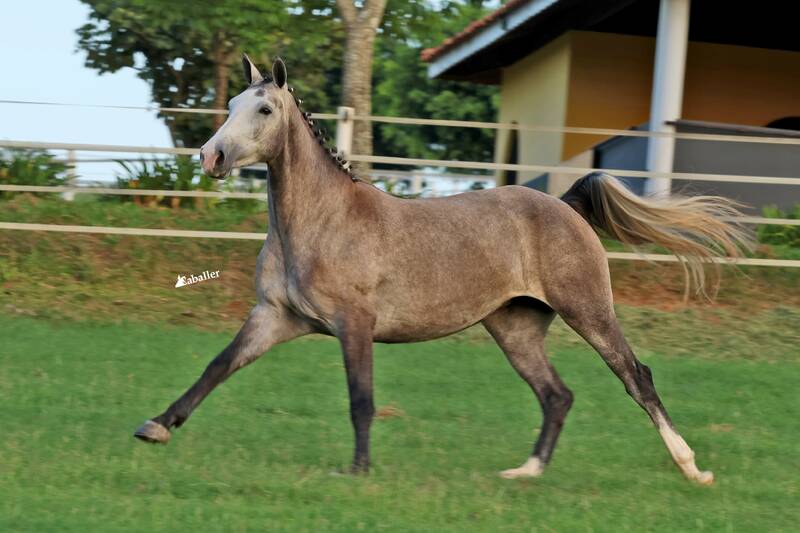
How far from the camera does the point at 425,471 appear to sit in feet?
19.8

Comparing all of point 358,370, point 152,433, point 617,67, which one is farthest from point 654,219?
point 617,67

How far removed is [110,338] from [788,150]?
7.72m

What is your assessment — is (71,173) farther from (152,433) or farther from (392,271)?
(392,271)

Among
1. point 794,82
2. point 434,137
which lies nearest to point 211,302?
point 794,82

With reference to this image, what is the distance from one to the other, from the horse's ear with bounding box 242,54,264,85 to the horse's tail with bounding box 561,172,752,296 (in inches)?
75.7

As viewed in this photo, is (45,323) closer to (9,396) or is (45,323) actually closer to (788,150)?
(9,396)

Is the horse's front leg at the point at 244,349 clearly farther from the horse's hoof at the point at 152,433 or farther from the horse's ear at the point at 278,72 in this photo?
the horse's ear at the point at 278,72

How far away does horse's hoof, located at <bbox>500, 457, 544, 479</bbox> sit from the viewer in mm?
6078

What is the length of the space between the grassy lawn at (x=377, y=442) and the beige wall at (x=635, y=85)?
758cm

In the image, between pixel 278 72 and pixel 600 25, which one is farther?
pixel 600 25

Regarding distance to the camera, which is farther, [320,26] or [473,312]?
[320,26]

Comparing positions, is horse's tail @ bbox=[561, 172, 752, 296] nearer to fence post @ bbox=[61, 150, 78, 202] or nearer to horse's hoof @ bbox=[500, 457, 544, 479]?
horse's hoof @ bbox=[500, 457, 544, 479]

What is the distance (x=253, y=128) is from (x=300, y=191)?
45 cm

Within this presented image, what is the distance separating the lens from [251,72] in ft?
19.7
